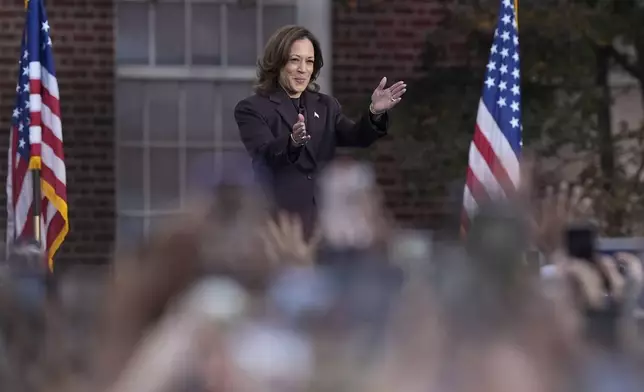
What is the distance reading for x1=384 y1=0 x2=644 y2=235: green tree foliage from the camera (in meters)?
7.50

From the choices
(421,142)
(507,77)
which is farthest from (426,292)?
(421,142)

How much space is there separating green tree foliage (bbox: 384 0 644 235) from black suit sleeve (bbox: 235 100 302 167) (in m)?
3.41

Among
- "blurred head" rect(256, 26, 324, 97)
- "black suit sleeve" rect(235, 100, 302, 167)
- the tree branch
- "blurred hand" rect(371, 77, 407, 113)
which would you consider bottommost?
"black suit sleeve" rect(235, 100, 302, 167)

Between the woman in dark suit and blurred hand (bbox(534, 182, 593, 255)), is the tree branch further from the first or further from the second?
blurred hand (bbox(534, 182, 593, 255))

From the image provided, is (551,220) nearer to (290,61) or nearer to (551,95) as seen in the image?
(290,61)

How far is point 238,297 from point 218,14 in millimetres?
6770

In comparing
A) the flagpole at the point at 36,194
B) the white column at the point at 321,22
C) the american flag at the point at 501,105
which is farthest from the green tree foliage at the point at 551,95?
the flagpole at the point at 36,194

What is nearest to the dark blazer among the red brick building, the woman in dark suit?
the woman in dark suit

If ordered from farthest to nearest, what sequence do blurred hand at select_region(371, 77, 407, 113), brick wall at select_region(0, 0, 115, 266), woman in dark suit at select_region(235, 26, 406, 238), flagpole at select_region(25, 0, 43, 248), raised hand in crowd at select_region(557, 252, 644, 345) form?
brick wall at select_region(0, 0, 115, 266)
flagpole at select_region(25, 0, 43, 248)
blurred hand at select_region(371, 77, 407, 113)
woman in dark suit at select_region(235, 26, 406, 238)
raised hand in crowd at select_region(557, 252, 644, 345)

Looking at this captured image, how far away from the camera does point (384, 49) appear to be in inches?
318

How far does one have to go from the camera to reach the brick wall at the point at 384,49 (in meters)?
8.01

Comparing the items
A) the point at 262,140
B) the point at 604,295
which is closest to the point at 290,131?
the point at 262,140

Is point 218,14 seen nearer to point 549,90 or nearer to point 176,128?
point 176,128

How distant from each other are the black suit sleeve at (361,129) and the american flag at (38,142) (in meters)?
2.71
